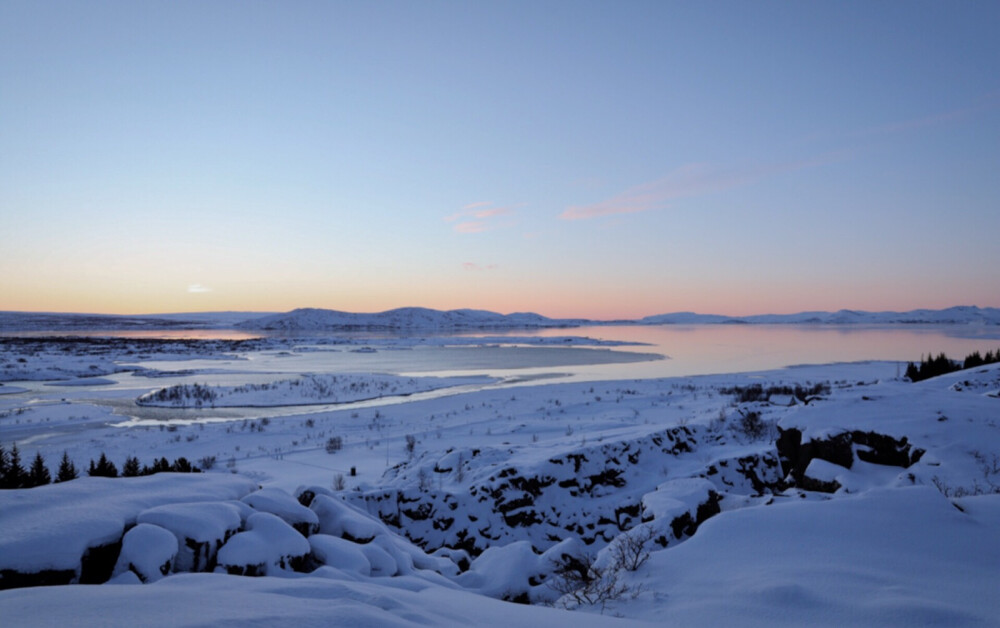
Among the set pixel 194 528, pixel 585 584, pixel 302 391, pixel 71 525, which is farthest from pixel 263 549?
pixel 302 391

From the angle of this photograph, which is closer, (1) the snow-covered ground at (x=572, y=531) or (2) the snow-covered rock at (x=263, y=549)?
(1) the snow-covered ground at (x=572, y=531)

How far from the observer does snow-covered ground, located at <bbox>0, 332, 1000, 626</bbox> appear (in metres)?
3.40

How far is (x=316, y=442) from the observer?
15086 mm

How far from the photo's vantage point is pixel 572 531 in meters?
8.50

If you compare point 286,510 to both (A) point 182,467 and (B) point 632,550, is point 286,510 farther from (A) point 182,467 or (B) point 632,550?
(B) point 632,550

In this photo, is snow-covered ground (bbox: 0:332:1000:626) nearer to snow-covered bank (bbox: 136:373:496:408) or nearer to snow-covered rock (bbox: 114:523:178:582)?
snow-covered rock (bbox: 114:523:178:582)

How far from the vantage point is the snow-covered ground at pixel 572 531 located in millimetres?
3400

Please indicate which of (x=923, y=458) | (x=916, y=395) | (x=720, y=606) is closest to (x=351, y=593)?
(x=720, y=606)

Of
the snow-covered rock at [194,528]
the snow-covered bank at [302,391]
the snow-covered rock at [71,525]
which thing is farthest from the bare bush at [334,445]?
the snow-covered bank at [302,391]

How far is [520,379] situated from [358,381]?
987 cm

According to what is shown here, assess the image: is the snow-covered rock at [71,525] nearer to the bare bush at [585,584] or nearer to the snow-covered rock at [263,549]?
the snow-covered rock at [263,549]

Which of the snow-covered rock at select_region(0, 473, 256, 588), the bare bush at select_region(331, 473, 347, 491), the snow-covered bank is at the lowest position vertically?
the snow-covered bank

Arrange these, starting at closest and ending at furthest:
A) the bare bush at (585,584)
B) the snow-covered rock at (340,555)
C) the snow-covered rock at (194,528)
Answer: the bare bush at (585,584)
the snow-covered rock at (194,528)
the snow-covered rock at (340,555)

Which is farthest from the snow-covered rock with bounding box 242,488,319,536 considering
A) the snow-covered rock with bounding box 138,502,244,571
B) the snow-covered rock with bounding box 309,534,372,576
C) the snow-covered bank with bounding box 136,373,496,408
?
the snow-covered bank with bounding box 136,373,496,408
